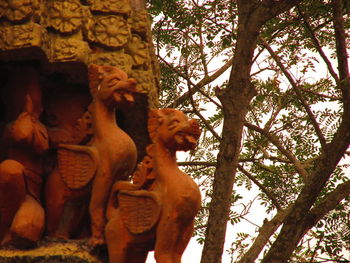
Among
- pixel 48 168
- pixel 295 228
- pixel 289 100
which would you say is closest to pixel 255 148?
pixel 289 100

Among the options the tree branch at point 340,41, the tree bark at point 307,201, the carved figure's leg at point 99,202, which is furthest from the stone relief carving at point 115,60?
the tree branch at point 340,41

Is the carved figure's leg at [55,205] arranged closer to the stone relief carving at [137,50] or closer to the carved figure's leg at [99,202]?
the carved figure's leg at [99,202]

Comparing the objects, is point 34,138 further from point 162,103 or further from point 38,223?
point 162,103

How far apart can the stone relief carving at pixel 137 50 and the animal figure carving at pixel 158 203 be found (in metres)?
0.47

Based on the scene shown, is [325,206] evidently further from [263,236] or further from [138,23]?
[138,23]

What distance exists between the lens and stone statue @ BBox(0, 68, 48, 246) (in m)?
4.80

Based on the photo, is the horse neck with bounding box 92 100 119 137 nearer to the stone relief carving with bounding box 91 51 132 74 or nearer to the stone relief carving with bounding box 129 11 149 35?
the stone relief carving with bounding box 91 51 132 74

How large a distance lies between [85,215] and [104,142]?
0.45m

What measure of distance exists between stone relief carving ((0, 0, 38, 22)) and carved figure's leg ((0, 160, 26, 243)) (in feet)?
2.57

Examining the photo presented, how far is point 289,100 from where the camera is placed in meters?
10.3

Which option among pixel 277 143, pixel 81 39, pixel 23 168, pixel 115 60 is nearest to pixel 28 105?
pixel 23 168

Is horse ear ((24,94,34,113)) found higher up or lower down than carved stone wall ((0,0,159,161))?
lower down

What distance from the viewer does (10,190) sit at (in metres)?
4.83

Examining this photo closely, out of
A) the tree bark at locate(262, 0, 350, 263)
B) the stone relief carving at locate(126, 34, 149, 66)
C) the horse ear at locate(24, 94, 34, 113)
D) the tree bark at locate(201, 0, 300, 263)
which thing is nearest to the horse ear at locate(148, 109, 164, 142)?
the stone relief carving at locate(126, 34, 149, 66)
